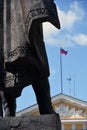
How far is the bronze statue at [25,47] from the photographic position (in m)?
5.20

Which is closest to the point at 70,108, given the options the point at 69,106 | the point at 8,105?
the point at 69,106

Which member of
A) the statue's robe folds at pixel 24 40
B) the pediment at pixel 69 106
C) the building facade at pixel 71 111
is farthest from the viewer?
the pediment at pixel 69 106

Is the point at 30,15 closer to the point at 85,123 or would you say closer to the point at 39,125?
the point at 39,125

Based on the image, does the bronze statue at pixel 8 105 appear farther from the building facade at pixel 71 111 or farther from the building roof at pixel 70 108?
the building roof at pixel 70 108

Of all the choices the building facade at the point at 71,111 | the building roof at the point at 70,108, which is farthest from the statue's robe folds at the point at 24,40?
the building roof at the point at 70,108

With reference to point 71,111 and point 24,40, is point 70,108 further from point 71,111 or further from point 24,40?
point 24,40

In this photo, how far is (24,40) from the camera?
5.28 m

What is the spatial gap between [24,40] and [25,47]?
7cm

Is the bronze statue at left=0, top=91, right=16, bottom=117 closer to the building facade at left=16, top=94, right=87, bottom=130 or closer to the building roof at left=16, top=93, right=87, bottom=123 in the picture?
the building facade at left=16, top=94, right=87, bottom=130

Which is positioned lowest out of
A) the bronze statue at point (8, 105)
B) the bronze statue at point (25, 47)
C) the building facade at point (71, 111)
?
the building facade at point (71, 111)

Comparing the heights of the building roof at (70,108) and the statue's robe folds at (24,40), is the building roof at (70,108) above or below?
below

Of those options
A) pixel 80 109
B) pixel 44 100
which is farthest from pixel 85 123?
pixel 44 100

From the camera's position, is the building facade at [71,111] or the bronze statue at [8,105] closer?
the bronze statue at [8,105]

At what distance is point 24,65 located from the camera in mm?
5316
